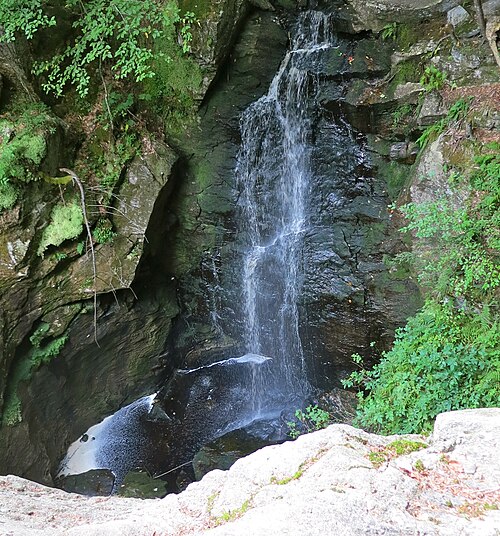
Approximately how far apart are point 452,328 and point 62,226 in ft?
20.0

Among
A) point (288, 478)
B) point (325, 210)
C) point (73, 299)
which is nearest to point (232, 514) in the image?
point (288, 478)

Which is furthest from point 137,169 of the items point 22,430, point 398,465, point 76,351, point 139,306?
point 398,465

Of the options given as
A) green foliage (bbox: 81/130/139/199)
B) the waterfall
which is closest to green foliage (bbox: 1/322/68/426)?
green foliage (bbox: 81/130/139/199)

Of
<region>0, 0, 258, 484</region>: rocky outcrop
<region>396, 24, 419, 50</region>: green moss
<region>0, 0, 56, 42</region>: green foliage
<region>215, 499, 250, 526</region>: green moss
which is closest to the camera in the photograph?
<region>215, 499, 250, 526</region>: green moss

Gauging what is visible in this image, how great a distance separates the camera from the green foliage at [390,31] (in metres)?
7.16

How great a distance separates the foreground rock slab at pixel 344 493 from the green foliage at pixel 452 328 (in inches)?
107

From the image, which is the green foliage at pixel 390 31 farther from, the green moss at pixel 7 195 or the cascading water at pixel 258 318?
the green moss at pixel 7 195

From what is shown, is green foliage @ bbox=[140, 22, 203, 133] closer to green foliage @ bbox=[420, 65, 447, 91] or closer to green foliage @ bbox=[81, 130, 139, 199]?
green foliage @ bbox=[81, 130, 139, 199]

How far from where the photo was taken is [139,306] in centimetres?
927

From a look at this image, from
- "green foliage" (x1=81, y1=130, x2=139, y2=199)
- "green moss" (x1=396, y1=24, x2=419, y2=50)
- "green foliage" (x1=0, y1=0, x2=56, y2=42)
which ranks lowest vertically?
"green foliage" (x1=81, y1=130, x2=139, y2=199)

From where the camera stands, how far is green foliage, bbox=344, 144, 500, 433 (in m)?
4.94

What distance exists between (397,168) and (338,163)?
1088 mm

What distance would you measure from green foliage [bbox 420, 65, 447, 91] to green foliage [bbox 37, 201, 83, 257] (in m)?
6.07

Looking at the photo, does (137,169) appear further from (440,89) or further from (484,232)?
(484,232)
